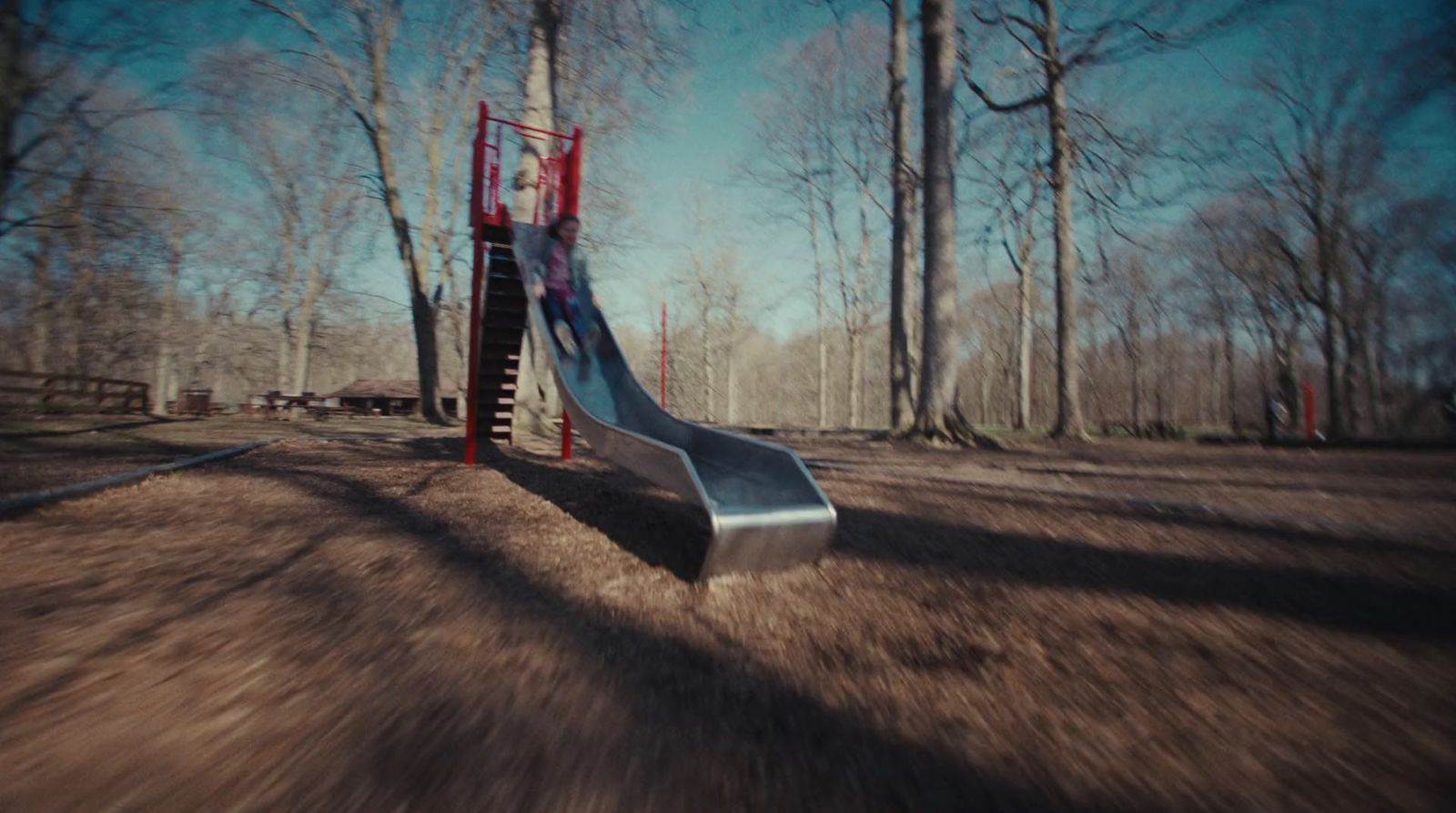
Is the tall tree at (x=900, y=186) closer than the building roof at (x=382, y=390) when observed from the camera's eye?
Yes

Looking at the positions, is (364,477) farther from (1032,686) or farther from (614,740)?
(1032,686)

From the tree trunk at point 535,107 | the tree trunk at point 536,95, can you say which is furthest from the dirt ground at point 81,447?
the tree trunk at point 536,95

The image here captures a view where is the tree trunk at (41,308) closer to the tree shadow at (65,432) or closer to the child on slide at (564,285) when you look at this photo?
the tree shadow at (65,432)

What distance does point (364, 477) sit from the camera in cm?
489

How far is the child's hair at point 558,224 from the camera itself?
6.91 metres

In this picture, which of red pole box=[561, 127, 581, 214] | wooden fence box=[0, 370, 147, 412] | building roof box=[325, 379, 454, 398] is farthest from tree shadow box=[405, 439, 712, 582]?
building roof box=[325, 379, 454, 398]

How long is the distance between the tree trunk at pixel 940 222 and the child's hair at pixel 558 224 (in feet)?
16.5

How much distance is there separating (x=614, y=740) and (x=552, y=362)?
13.8 feet

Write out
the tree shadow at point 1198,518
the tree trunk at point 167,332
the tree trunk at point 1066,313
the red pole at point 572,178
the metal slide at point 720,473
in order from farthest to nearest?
the tree trunk at point 167,332
the tree trunk at point 1066,313
the red pole at point 572,178
the tree shadow at point 1198,518
the metal slide at point 720,473

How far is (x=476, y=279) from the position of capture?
246 inches

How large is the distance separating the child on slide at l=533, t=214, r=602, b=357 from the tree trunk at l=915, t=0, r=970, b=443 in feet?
15.9

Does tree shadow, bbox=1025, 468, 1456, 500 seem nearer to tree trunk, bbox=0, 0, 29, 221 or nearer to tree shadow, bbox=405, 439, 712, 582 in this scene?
tree shadow, bbox=405, 439, 712, 582

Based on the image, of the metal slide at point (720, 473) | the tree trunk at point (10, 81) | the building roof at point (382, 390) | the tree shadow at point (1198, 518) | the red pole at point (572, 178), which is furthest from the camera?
the building roof at point (382, 390)

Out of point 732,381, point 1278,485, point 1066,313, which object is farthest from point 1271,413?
point 732,381
